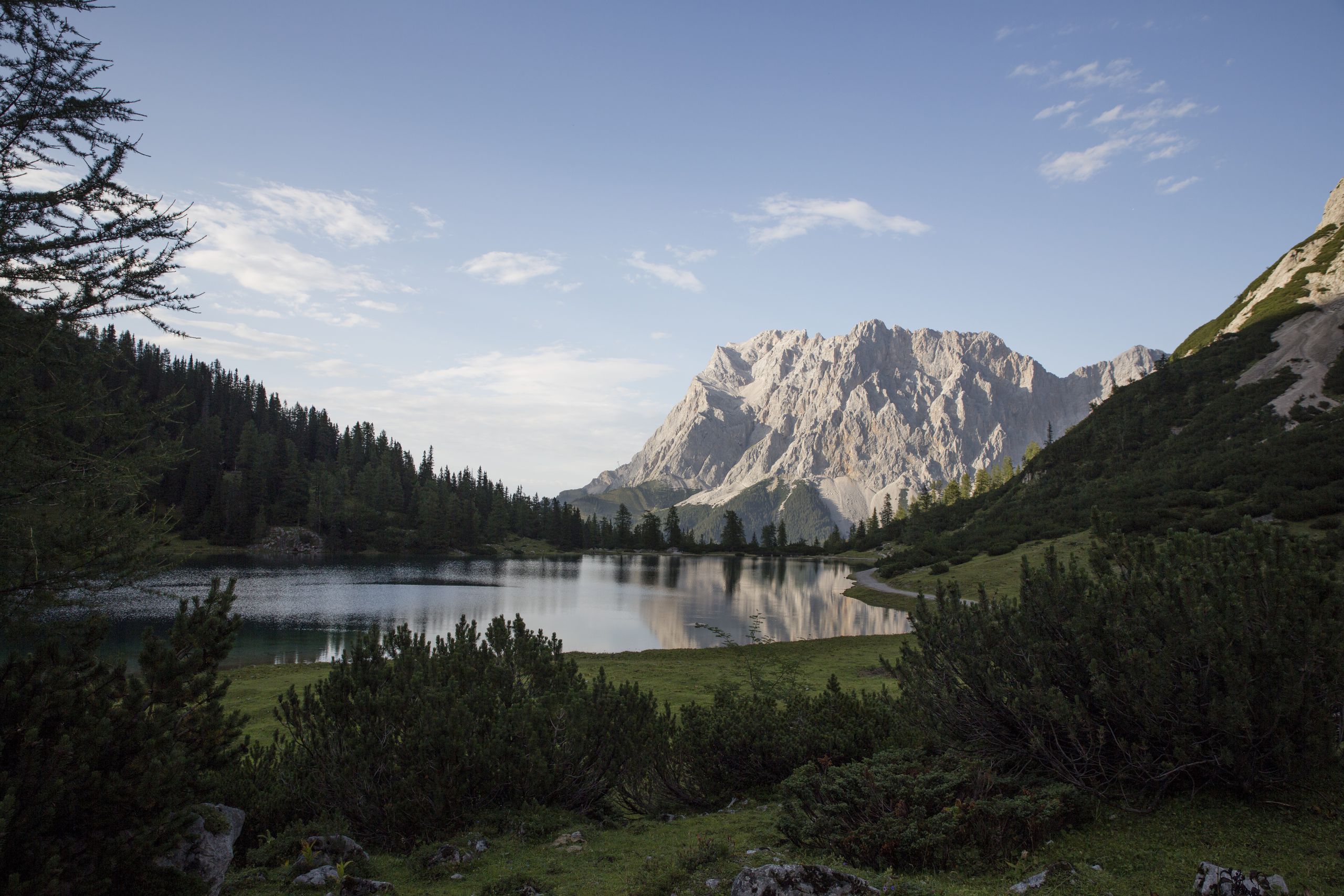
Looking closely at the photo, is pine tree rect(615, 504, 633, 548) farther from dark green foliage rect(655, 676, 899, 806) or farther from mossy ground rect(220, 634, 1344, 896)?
mossy ground rect(220, 634, 1344, 896)

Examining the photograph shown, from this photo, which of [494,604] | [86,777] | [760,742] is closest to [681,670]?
[760,742]

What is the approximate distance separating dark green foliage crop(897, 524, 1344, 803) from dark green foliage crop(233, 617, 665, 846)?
5497 millimetres

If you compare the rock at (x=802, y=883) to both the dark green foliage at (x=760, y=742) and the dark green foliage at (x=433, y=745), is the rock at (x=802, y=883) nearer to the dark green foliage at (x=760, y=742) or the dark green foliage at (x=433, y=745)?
the dark green foliage at (x=433, y=745)

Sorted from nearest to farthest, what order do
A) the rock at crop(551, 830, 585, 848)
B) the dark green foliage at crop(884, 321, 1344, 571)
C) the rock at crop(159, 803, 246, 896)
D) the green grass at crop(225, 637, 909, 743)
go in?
the rock at crop(159, 803, 246, 896)
the rock at crop(551, 830, 585, 848)
the green grass at crop(225, 637, 909, 743)
the dark green foliage at crop(884, 321, 1344, 571)

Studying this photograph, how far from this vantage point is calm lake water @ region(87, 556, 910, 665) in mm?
43406

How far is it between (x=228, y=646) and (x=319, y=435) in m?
184

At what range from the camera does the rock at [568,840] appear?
30.8 feet

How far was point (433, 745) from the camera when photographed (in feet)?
31.5

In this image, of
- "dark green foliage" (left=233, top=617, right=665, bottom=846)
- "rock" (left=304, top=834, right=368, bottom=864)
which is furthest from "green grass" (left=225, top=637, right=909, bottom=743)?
"rock" (left=304, top=834, right=368, bottom=864)

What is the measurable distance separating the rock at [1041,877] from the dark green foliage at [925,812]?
683 millimetres

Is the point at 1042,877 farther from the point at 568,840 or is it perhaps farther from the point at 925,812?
the point at 568,840

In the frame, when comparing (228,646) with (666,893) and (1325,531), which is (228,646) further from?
(1325,531)

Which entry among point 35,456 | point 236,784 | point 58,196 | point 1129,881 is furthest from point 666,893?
point 58,196

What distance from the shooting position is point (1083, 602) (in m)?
9.40
